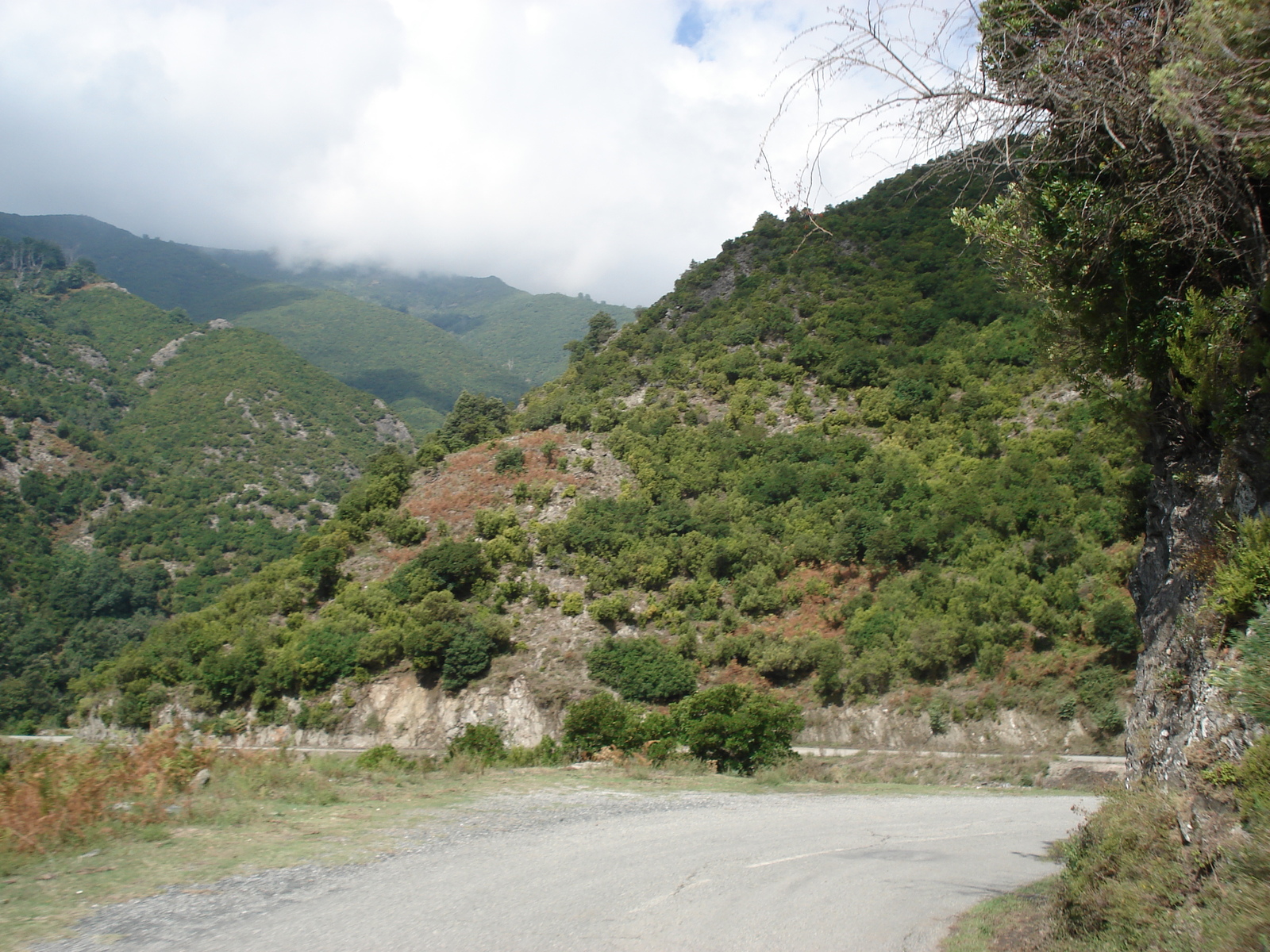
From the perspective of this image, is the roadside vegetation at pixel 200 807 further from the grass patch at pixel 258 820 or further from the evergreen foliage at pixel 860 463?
the evergreen foliage at pixel 860 463

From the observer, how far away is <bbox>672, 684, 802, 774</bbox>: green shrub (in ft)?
46.6

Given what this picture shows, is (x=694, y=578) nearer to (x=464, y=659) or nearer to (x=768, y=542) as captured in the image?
(x=768, y=542)

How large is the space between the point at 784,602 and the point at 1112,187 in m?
27.4

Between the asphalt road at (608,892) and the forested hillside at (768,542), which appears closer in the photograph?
the asphalt road at (608,892)

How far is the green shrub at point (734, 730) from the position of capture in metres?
A: 14.2

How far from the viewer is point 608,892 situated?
522 cm

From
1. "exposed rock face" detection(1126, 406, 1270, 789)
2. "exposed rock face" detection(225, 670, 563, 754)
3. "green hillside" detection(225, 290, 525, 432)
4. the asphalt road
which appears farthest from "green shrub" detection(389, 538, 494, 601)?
"green hillside" detection(225, 290, 525, 432)

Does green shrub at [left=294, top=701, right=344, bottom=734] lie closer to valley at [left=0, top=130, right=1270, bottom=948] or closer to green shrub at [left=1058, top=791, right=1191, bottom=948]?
valley at [left=0, top=130, right=1270, bottom=948]

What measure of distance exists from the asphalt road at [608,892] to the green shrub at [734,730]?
535 cm

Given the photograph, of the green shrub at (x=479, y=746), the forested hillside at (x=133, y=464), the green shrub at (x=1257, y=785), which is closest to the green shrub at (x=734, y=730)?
the green shrub at (x=479, y=746)

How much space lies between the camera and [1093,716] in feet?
67.4

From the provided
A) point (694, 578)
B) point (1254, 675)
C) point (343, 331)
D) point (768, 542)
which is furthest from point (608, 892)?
point (343, 331)

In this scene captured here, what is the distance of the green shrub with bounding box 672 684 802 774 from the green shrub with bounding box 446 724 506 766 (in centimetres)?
341

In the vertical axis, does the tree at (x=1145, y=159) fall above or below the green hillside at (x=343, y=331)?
below
